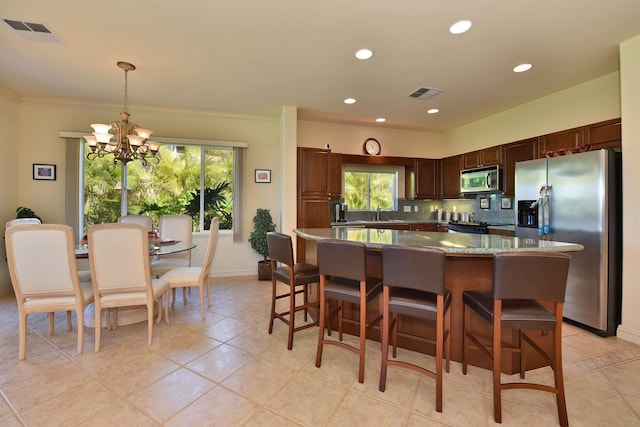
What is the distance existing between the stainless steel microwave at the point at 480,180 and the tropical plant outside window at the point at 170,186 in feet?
13.4

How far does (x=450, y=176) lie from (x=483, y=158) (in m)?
0.80

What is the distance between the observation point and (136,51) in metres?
2.87

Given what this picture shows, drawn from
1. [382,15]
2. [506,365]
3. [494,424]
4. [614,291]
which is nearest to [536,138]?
[614,291]

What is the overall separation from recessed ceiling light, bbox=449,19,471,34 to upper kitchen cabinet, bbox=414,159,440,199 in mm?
3247

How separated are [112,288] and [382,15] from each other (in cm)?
315

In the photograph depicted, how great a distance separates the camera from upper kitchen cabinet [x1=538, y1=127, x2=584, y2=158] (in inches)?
137

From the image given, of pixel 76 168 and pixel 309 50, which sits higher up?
pixel 309 50

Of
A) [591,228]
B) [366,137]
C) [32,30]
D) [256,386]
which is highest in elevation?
[32,30]

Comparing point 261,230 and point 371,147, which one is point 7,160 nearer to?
point 261,230

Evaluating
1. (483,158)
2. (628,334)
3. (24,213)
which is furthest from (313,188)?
(24,213)

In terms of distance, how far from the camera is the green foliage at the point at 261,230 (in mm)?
4785

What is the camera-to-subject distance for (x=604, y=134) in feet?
10.5

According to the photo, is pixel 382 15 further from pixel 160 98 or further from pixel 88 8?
pixel 160 98

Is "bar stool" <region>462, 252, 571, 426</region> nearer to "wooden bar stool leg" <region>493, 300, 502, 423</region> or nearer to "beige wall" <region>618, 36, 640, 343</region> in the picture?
"wooden bar stool leg" <region>493, 300, 502, 423</region>
